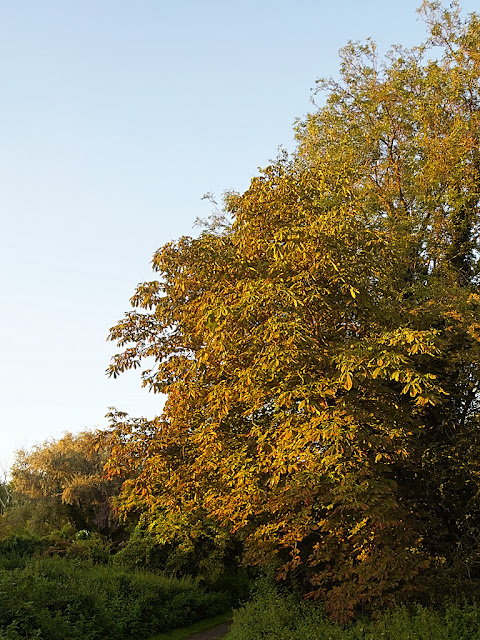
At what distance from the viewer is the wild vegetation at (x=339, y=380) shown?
10.7 m

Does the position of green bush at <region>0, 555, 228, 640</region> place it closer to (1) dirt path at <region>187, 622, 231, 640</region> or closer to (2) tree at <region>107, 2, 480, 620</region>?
(1) dirt path at <region>187, 622, 231, 640</region>

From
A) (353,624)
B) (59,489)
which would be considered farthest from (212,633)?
(59,489)

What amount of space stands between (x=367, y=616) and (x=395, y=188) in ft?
38.3

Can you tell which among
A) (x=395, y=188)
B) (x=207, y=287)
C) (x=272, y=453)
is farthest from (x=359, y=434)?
(x=395, y=188)

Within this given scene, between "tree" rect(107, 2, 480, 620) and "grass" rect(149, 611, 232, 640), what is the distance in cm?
320

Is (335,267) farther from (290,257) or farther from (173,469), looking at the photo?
(173,469)

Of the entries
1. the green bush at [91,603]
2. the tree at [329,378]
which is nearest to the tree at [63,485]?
the green bush at [91,603]

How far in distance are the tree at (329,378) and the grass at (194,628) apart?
3203mm

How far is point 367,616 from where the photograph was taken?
36.1 ft

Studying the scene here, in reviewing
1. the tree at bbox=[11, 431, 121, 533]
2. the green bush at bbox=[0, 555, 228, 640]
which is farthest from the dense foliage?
the green bush at bbox=[0, 555, 228, 640]

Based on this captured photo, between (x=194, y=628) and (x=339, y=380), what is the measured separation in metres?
10.2

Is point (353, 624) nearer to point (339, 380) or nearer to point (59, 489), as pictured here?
point (339, 380)

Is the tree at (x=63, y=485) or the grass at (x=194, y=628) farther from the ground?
the tree at (x=63, y=485)

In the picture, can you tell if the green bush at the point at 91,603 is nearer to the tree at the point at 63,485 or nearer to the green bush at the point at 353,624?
the green bush at the point at 353,624
